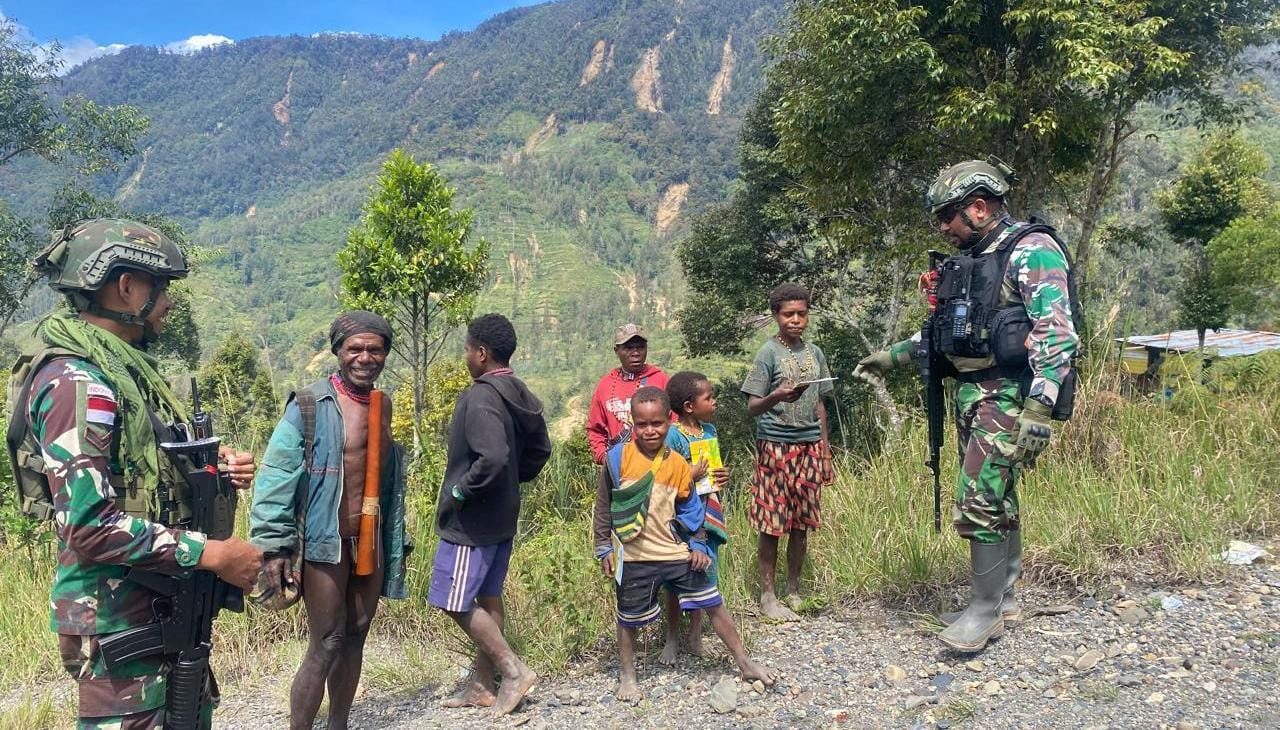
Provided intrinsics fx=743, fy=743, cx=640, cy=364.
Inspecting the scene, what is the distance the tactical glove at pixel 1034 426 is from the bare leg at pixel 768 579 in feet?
4.35

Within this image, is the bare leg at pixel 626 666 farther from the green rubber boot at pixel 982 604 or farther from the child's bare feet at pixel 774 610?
the green rubber boot at pixel 982 604

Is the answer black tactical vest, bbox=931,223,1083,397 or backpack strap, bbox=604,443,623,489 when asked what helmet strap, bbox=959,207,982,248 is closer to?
black tactical vest, bbox=931,223,1083,397

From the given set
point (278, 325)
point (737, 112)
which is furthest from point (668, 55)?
Answer: point (278, 325)

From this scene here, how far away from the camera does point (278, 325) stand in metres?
85.1

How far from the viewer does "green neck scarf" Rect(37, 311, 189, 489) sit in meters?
1.86

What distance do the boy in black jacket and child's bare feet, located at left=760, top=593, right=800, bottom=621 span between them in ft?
3.85

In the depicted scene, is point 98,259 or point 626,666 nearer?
point 98,259

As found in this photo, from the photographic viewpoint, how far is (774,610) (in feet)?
11.7

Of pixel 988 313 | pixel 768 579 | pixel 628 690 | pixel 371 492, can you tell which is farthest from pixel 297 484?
pixel 988 313

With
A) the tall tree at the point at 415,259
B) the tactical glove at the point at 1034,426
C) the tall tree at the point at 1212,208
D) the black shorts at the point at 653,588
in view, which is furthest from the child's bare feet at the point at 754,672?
the tall tree at the point at 1212,208

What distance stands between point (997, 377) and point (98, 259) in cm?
301

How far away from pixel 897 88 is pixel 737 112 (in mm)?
171404

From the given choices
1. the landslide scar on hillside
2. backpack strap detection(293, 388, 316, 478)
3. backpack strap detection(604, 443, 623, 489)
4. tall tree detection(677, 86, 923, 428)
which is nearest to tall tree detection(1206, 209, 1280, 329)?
tall tree detection(677, 86, 923, 428)

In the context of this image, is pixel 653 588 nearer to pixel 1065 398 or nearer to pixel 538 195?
pixel 1065 398
